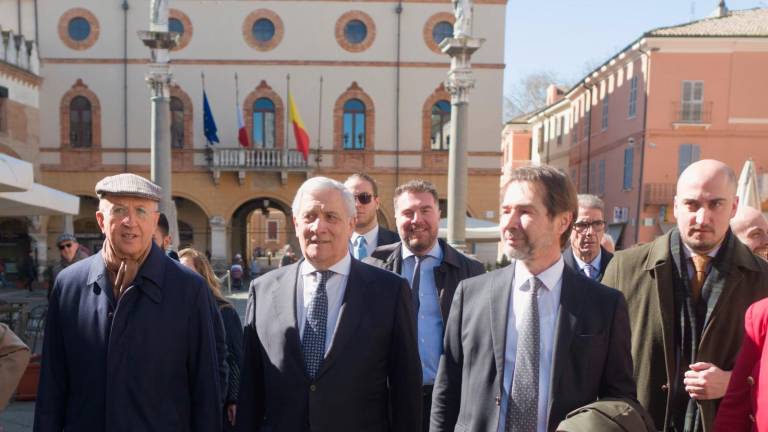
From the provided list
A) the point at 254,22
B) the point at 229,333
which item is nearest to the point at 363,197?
the point at 229,333

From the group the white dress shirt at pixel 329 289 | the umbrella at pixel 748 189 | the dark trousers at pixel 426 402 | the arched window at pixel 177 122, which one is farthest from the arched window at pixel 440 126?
the white dress shirt at pixel 329 289

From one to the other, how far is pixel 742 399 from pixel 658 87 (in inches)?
937

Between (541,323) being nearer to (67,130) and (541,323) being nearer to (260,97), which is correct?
(260,97)

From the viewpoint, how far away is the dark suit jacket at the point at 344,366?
2508 mm

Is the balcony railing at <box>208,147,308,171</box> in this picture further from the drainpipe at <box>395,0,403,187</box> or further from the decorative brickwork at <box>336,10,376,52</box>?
the decorative brickwork at <box>336,10,376,52</box>

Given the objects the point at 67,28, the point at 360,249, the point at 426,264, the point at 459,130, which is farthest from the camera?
the point at 67,28

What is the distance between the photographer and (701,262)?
2.75 metres

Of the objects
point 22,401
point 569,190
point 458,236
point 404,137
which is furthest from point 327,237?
point 404,137

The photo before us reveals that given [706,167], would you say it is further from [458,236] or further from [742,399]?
[458,236]

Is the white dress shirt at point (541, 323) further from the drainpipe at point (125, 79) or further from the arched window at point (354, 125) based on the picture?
the drainpipe at point (125, 79)

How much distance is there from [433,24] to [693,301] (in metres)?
21.3

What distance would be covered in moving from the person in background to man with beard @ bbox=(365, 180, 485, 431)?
986 mm

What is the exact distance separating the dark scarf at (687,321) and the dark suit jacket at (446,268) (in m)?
1.27

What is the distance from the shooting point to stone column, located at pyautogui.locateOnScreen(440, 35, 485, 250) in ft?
45.2
